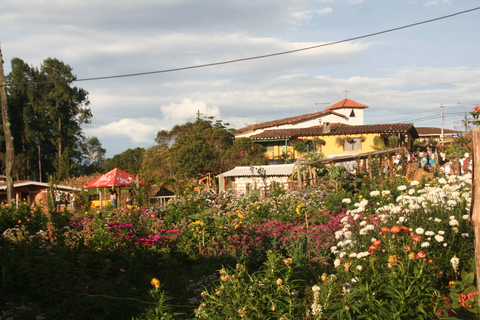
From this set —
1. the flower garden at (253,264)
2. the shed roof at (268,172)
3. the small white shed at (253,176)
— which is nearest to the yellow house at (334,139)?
the shed roof at (268,172)

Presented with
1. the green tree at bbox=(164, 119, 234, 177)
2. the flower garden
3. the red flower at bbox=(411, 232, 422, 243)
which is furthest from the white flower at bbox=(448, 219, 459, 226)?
the green tree at bbox=(164, 119, 234, 177)

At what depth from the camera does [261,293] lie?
3883 millimetres

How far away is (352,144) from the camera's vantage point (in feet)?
111

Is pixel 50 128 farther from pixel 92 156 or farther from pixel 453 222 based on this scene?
pixel 453 222

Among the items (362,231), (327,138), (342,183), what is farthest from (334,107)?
(362,231)

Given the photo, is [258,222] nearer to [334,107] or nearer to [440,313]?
[440,313]

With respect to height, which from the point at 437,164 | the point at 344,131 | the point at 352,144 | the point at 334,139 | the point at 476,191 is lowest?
the point at 437,164

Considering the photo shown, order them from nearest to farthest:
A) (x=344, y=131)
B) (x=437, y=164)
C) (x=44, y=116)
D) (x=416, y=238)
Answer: (x=416, y=238), (x=437, y=164), (x=344, y=131), (x=44, y=116)

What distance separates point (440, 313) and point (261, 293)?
181 centimetres

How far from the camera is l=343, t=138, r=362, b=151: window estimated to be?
33594 mm

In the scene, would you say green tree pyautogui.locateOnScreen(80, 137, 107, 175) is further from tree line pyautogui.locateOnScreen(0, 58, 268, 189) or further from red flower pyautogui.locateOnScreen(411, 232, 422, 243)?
red flower pyautogui.locateOnScreen(411, 232, 422, 243)

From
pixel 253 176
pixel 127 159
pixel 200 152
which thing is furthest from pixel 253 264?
pixel 127 159

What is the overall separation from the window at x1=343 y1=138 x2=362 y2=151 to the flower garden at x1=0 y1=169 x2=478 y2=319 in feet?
82.7

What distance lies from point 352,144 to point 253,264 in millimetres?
28338
